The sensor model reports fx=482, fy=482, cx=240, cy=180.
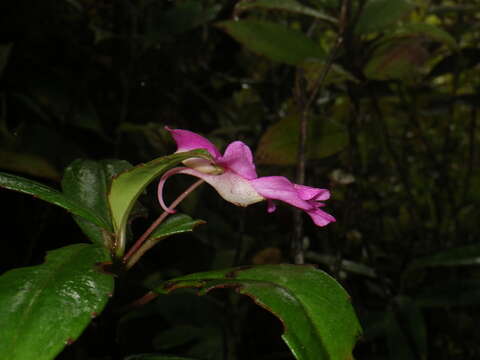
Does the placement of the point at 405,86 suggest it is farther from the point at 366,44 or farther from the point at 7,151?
the point at 7,151

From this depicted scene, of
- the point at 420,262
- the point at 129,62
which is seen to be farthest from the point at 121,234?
the point at 129,62

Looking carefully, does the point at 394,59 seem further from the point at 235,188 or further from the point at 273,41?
the point at 235,188

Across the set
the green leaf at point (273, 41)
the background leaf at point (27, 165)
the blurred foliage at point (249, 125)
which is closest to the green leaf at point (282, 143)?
the blurred foliage at point (249, 125)

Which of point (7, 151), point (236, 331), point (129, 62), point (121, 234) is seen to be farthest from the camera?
point (129, 62)

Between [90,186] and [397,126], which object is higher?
[397,126]

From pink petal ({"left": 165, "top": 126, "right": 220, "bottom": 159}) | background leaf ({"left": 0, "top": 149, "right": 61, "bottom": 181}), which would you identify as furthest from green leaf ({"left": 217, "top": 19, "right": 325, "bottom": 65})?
pink petal ({"left": 165, "top": 126, "right": 220, "bottom": 159})

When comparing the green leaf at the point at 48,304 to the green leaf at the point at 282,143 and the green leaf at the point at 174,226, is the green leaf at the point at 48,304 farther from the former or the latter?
the green leaf at the point at 282,143
